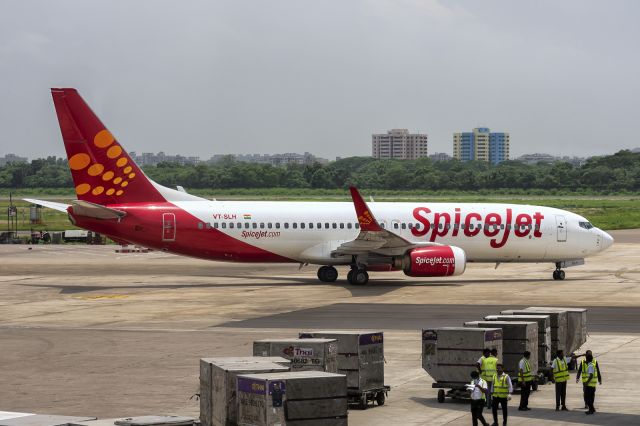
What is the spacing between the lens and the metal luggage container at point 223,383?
20.0 meters

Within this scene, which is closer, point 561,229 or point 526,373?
point 526,373

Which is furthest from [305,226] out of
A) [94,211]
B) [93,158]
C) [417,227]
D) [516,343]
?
[516,343]

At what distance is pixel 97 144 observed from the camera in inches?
1992

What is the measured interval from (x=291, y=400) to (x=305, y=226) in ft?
113

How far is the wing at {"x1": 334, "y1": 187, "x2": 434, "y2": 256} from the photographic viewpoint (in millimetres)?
49906

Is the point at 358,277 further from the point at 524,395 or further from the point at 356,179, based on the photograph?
the point at 356,179

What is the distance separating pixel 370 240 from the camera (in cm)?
5094

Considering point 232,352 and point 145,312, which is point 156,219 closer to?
point 145,312

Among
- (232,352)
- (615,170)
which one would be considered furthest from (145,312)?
(615,170)

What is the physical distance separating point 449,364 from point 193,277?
3381 cm

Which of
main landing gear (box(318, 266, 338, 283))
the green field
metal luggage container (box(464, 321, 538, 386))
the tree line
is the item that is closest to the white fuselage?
main landing gear (box(318, 266, 338, 283))

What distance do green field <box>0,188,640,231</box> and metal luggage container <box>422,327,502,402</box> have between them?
82454 mm

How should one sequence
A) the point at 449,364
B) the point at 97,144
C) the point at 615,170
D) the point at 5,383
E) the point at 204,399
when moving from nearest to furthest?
the point at 204,399 < the point at 449,364 < the point at 5,383 < the point at 97,144 < the point at 615,170

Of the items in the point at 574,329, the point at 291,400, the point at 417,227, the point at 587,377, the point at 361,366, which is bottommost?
the point at 587,377
